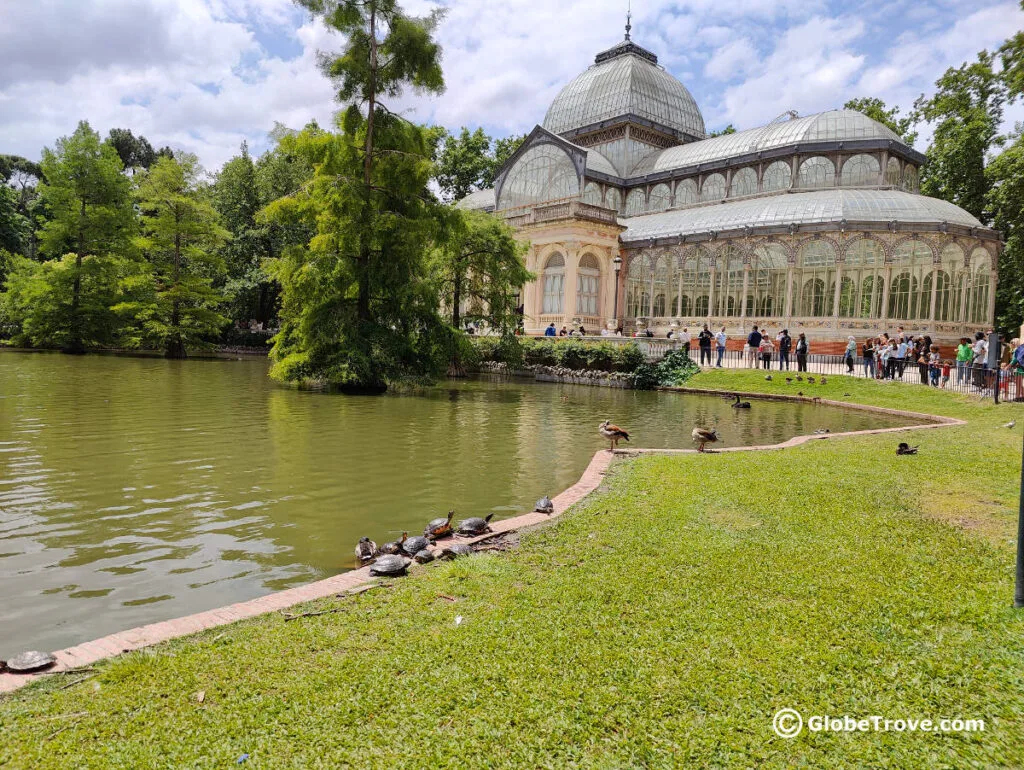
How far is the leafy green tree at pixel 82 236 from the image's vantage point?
36.8m

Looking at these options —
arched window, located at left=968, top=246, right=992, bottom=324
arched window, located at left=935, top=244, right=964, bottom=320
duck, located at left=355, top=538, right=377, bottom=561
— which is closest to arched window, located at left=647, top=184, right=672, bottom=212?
arched window, located at left=935, top=244, right=964, bottom=320

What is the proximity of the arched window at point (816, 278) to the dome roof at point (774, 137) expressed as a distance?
9047mm

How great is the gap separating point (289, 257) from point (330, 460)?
512 inches

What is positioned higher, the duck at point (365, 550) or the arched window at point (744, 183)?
the arched window at point (744, 183)

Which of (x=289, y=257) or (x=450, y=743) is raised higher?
(x=289, y=257)

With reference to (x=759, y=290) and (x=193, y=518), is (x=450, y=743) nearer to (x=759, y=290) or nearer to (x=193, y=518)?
(x=193, y=518)

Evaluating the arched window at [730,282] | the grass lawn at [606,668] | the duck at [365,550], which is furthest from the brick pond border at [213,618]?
the arched window at [730,282]

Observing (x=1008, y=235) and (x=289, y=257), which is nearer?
(x=289, y=257)

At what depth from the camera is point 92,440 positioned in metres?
10.7

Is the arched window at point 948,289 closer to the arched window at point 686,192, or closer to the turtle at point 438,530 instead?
the arched window at point 686,192

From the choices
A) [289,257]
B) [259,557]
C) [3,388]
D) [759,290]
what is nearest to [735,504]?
[259,557]

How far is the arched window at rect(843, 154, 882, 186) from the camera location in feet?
117

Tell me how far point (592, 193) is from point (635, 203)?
3682 mm

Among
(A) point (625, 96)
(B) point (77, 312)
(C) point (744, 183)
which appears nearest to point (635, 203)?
(C) point (744, 183)
